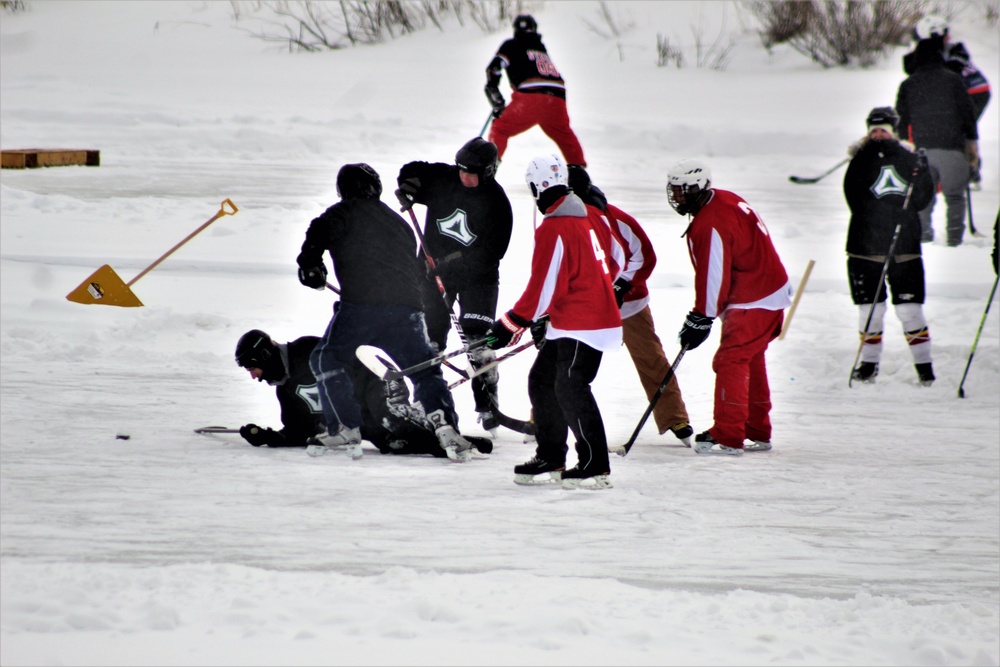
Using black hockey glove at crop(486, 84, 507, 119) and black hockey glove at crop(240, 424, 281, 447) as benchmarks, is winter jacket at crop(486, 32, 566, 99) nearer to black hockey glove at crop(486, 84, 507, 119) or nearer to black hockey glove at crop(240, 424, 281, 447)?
black hockey glove at crop(486, 84, 507, 119)

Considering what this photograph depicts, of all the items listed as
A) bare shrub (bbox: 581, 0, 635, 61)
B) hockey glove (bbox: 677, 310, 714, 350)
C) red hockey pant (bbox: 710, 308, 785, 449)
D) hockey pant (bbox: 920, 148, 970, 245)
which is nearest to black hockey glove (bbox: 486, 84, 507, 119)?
red hockey pant (bbox: 710, 308, 785, 449)

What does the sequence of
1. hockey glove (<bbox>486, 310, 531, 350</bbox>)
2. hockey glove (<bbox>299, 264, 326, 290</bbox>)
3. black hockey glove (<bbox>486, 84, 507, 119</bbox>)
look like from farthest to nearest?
1. black hockey glove (<bbox>486, 84, 507, 119</bbox>)
2. hockey glove (<bbox>299, 264, 326, 290</bbox>)
3. hockey glove (<bbox>486, 310, 531, 350</bbox>)

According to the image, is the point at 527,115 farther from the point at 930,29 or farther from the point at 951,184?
the point at 951,184

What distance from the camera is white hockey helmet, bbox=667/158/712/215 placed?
5742 millimetres

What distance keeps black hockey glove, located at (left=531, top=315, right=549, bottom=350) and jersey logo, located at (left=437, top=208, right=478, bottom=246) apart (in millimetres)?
803

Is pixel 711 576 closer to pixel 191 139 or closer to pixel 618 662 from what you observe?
pixel 618 662

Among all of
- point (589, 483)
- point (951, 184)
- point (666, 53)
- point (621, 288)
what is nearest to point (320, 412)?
point (589, 483)

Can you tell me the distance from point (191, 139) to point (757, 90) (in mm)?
8183

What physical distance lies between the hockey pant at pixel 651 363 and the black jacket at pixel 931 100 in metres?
5.38

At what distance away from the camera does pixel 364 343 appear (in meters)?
5.51

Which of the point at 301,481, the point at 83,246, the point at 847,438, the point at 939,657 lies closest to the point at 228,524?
the point at 301,481

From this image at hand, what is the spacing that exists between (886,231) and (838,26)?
11.8 m

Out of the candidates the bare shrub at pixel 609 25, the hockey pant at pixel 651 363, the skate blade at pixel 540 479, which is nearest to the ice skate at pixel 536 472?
the skate blade at pixel 540 479

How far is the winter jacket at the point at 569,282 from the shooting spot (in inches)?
197
